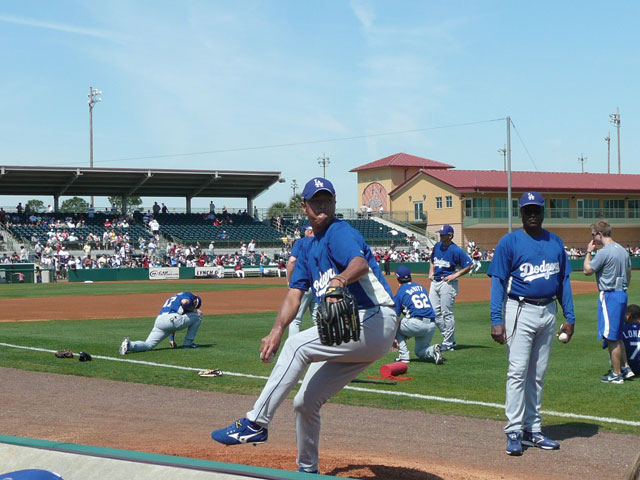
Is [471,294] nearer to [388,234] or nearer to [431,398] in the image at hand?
[431,398]

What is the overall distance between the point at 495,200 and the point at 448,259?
56070 mm

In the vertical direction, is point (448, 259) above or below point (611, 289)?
above

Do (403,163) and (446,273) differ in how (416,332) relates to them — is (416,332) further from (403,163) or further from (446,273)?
(403,163)

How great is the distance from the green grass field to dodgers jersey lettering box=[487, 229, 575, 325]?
153 cm

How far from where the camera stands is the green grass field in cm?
834

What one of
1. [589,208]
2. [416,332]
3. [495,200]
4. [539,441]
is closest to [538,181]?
[589,208]

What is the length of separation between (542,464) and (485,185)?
62.3 meters

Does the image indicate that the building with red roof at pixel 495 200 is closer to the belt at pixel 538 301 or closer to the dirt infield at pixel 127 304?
the dirt infield at pixel 127 304

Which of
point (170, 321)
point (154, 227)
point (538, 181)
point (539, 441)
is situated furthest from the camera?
point (538, 181)

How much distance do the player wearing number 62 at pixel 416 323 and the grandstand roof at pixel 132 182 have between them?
44261 mm

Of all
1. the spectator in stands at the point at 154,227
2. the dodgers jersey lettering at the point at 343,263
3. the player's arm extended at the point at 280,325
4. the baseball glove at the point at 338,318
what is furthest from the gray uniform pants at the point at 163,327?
the spectator in stands at the point at 154,227

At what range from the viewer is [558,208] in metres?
69.6

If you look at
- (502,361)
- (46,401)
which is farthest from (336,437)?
(502,361)

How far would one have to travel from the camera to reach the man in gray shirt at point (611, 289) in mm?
9359
